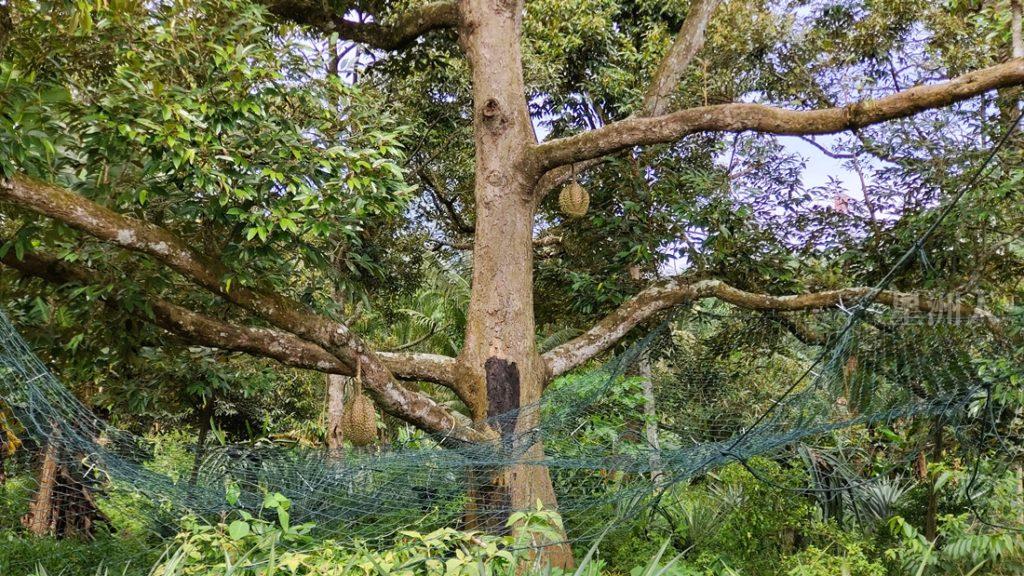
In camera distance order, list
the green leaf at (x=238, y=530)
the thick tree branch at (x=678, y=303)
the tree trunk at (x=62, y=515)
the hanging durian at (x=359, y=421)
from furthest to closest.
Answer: the tree trunk at (x=62, y=515), the thick tree branch at (x=678, y=303), the hanging durian at (x=359, y=421), the green leaf at (x=238, y=530)

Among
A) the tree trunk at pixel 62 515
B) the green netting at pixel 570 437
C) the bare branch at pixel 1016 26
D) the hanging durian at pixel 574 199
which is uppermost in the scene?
the bare branch at pixel 1016 26

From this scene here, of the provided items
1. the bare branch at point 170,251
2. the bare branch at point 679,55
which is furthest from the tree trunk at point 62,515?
the bare branch at point 679,55

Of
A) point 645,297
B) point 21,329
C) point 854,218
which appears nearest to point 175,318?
point 21,329

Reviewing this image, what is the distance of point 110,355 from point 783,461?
3.65 metres

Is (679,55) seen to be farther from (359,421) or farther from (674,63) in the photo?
(359,421)

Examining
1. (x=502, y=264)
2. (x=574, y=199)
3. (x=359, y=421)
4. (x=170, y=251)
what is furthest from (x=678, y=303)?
(x=170, y=251)

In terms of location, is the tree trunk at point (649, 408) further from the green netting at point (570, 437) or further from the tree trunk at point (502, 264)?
the tree trunk at point (502, 264)

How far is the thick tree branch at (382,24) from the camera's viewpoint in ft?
13.3

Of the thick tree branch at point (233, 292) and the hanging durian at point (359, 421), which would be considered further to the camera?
the hanging durian at point (359, 421)

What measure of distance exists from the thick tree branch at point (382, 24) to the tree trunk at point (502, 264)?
0.22 metres

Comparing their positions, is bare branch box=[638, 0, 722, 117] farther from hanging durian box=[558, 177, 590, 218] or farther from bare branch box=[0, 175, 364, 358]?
bare branch box=[0, 175, 364, 358]

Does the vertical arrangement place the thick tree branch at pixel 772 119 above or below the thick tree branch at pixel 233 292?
above

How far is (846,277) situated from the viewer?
4.59 metres

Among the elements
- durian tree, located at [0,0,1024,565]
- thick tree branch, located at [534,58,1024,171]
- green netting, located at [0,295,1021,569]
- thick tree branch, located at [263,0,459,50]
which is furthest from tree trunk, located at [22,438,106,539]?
thick tree branch, located at [534,58,1024,171]
